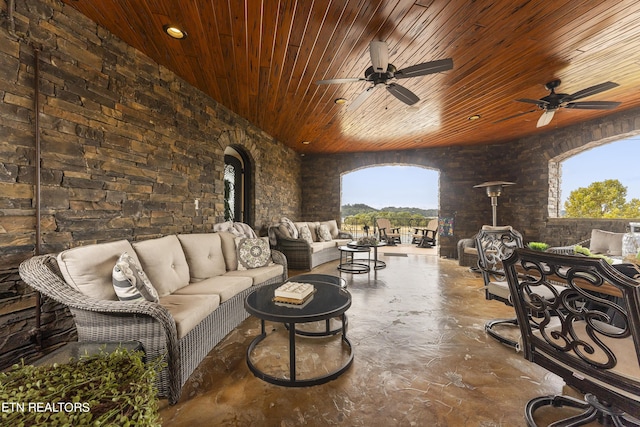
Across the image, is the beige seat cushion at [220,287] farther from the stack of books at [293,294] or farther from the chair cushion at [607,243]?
the chair cushion at [607,243]

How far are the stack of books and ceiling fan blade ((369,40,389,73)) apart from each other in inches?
78.9

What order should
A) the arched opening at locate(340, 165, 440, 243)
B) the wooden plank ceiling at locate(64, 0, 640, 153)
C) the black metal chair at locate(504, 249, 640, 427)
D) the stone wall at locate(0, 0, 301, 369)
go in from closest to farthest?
the black metal chair at locate(504, 249, 640, 427), the stone wall at locate(0, 0, 301, 369), the wooden plank ceiling at locate(64, 0, 640, 153), the arched opening at locate(340, 165, 440, 243)

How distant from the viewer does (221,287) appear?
7.58 feet

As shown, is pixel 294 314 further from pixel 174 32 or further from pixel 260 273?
pixel 174 32

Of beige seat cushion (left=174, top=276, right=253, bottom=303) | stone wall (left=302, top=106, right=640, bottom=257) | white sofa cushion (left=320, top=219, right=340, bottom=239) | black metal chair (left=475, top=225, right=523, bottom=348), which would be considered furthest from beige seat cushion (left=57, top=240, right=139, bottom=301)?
stone wall (left=302, top=106, right=640, bottom=257)

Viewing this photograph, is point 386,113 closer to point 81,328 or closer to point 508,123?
point 508,123

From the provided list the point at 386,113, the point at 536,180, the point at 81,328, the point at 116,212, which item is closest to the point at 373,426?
the point at 81,328

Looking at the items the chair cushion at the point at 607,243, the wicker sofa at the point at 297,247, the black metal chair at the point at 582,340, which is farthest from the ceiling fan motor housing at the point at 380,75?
the chair cushion at the point at 607,243

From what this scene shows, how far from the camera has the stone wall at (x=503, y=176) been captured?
4.74m

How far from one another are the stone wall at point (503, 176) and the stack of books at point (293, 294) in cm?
547

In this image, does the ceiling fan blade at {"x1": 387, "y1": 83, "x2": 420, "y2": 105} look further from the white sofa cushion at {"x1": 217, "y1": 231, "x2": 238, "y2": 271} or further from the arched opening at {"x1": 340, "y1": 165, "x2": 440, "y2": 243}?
the arched opening at {"x1": 340, "y1": 165, "x2": 440, "y2": 243}

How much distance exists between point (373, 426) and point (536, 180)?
20.7 ft

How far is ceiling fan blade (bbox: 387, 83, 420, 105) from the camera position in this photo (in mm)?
2633

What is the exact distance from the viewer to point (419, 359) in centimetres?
202
